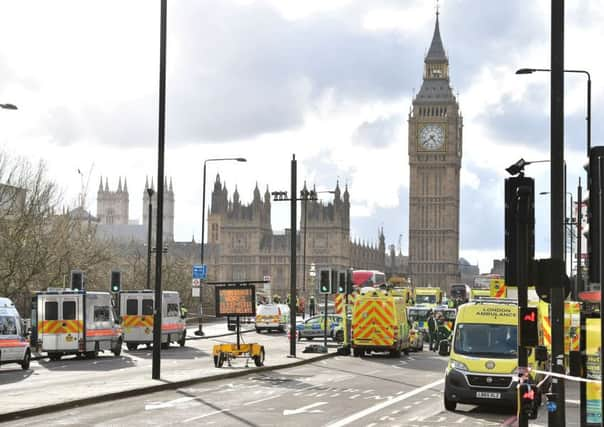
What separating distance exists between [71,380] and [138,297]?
19.2 meters

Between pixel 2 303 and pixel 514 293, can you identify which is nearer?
pixel 2 303

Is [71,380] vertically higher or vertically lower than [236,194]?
lower

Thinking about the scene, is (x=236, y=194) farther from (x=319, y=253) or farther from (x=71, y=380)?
(x=71, y=380)

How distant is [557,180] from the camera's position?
46.5 feet

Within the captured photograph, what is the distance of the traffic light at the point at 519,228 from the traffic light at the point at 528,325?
0.33 m

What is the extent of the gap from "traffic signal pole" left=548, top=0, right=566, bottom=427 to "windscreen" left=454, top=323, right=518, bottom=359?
26.1 ft

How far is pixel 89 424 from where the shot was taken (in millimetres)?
18281

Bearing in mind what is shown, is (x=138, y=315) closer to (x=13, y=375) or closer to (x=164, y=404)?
(x=13, y=375)

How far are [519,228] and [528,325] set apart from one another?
119 centimetres

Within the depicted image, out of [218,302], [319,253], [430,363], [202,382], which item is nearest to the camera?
[202,382]

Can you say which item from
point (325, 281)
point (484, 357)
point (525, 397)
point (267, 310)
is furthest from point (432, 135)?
point (525, 397)

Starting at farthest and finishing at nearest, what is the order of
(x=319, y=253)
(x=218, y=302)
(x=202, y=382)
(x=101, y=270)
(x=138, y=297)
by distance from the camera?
(x=319, y=253), (x=101, y=270), (x=138, y=297), (x=218, y=302), (x=202, y=382)

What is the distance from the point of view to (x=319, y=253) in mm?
184875

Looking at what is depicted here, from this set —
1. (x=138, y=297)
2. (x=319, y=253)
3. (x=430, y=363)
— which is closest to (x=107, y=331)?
(x=138, y=297)
